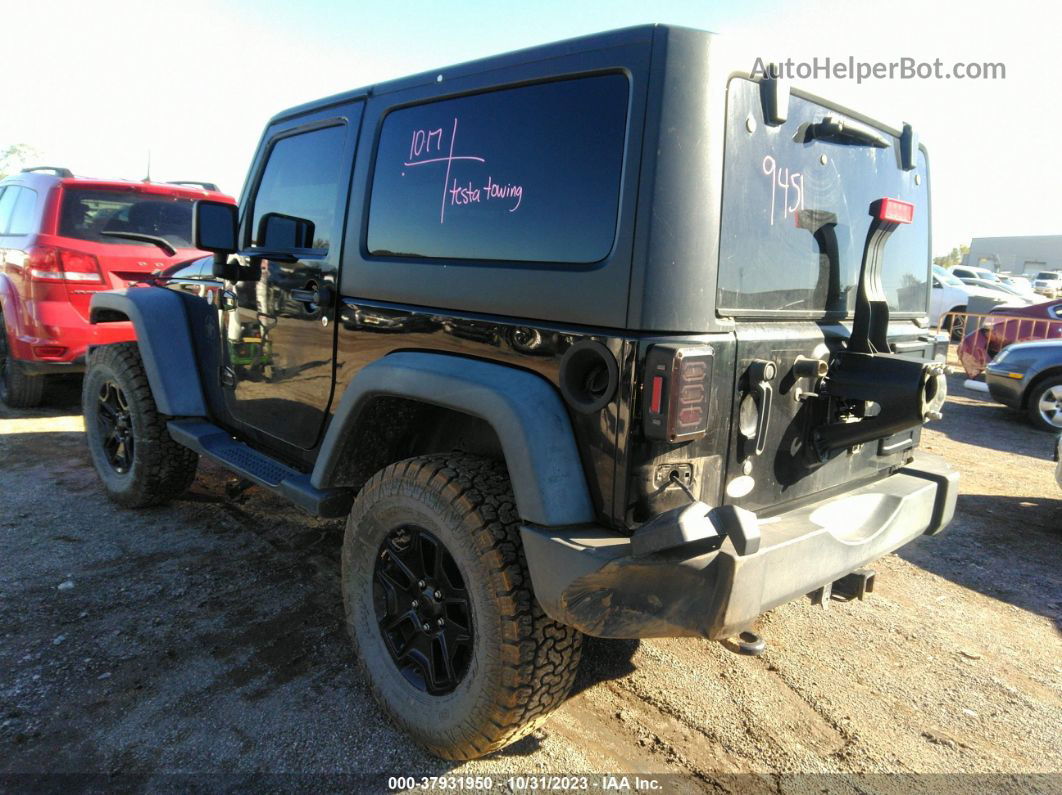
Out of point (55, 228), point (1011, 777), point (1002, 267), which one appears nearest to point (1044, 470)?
point (1011, 777)

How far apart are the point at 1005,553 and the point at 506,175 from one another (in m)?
3.91

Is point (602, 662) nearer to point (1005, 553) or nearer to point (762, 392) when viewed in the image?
point (762, 392)

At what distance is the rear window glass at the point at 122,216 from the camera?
18.3ft

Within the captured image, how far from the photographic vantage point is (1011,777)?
2326 millimetres

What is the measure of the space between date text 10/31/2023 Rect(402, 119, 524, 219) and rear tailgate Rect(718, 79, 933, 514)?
27.5 inches

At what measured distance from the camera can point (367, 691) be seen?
2.61 metres

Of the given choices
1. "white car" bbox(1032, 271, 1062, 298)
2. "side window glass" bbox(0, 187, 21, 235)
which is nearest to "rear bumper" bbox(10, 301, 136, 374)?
"side window glass" bbox(0, 187, 21, 235)

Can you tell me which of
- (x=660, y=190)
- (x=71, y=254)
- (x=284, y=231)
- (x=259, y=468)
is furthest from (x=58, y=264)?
(x=660, y=190)

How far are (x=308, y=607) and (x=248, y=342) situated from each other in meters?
1.30

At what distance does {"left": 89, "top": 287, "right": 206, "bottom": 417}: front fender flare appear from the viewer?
374 cm

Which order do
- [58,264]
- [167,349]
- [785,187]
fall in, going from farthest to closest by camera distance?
[58,264]
[167,349]
[785,187]

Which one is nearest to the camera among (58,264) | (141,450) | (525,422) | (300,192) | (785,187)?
(525,422)

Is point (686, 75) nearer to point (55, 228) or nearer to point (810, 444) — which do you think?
point (810, 444)

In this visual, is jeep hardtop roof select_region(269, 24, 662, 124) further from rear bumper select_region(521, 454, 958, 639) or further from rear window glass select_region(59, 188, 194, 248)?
rear window glass select_region(59, 188, 194, 248)
